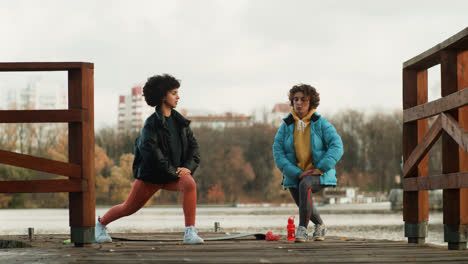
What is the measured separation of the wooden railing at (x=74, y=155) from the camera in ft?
22.7

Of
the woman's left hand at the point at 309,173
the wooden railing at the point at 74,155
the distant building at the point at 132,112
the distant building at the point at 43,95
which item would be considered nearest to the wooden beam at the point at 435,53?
the woman's left hand at the point at 309,173

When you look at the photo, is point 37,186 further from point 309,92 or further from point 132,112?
point 132,112

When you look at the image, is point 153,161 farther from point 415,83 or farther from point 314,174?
point 415,83

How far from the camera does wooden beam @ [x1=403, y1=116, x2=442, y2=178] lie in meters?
7.16

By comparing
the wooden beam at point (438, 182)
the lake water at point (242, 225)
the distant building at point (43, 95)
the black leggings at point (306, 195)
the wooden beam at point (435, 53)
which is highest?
the distant building at point (43, 95)

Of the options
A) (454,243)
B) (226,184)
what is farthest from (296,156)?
(226,184)

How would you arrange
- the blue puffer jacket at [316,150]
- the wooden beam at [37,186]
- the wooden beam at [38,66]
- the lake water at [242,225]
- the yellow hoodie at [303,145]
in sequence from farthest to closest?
the lake water at [242,225], the yellow hoodie at [303,145], the blue puffer jacket at [316,150], the wooden beam at [38,66], the wooden beam at [37,186]

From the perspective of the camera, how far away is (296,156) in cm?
857

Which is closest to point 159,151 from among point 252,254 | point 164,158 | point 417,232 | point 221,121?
point 164,158

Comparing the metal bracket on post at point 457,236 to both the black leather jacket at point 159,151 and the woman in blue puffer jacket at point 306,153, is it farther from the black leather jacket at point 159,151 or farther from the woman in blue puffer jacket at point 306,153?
the black leather jacket at point 159,151

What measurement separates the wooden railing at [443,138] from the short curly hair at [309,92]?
0.98 metres

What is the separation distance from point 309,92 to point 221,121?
84928 millimetres

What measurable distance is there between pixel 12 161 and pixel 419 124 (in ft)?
12.4

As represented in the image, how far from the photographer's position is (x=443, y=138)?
7.25 metres
